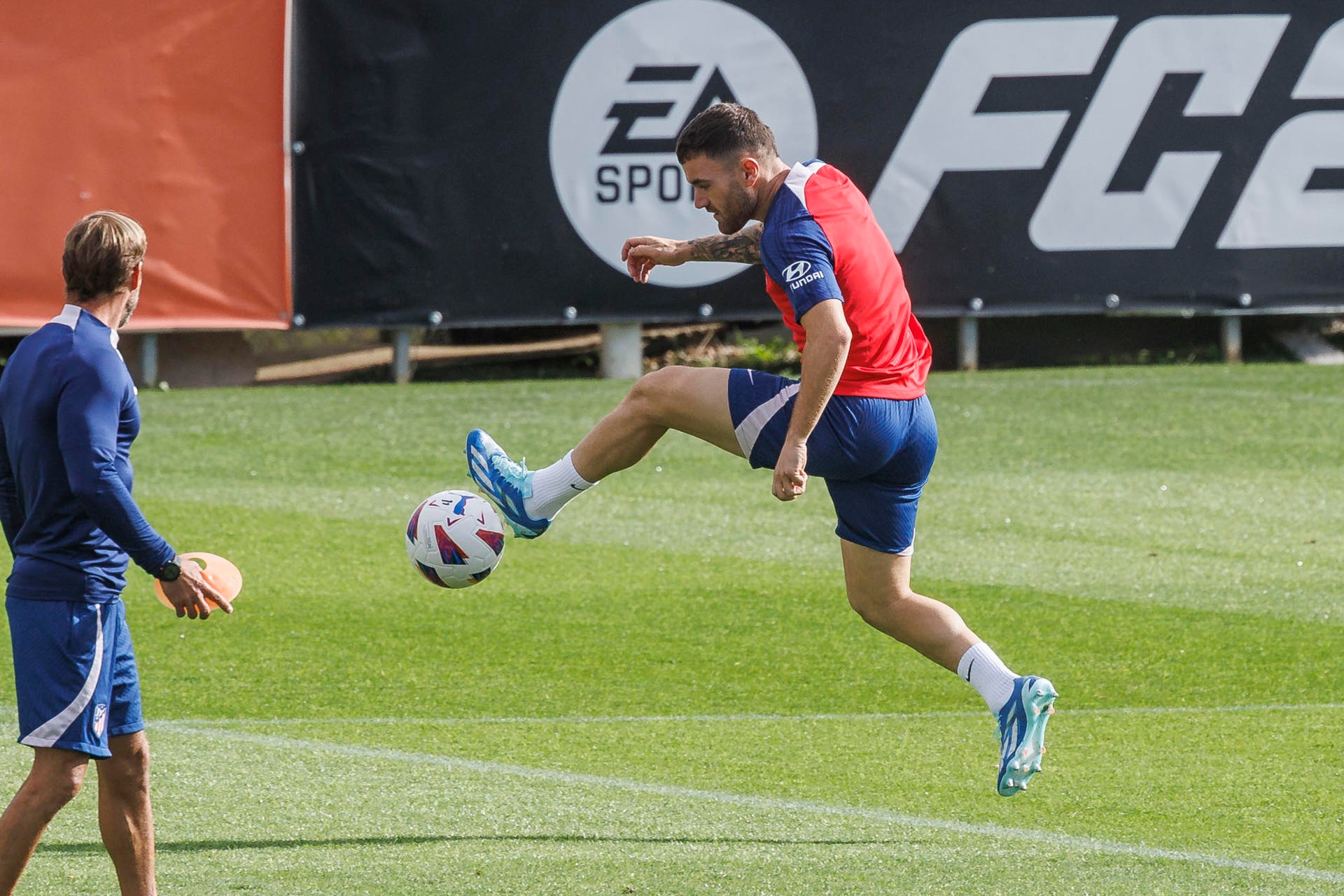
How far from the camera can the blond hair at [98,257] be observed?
4227 mm

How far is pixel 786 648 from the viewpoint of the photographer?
828cm

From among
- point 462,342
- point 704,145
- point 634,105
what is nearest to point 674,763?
point 704,145

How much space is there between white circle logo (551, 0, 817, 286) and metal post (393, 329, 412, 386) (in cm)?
202

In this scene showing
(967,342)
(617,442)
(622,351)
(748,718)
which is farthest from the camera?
(967,342)

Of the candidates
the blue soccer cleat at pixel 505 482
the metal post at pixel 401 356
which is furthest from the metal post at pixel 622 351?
the blue soccer cleat at pixel 505 482

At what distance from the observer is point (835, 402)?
18.8 feet

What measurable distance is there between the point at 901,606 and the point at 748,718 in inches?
55.3

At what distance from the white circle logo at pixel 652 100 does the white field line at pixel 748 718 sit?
8.42 metres

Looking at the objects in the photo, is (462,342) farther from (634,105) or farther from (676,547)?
(676,547)

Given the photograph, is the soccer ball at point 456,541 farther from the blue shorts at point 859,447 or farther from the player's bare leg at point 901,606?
the player's bare leg at point 901,606

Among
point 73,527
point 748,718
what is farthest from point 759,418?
point 73,527

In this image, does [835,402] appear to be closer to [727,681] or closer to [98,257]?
[727,681]

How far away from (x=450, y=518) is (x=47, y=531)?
7.05ft

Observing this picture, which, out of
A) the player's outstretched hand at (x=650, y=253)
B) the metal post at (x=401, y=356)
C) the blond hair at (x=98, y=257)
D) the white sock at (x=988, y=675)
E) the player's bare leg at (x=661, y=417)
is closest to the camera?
the blond hair at (x=98, y=257)
